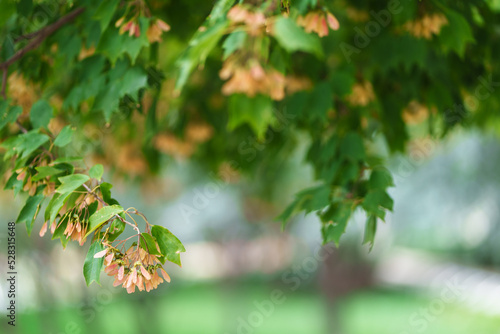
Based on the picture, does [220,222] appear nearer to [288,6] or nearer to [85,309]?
[85,309]

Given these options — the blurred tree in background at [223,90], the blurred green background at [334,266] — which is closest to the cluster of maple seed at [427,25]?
the blurred tree in background at [223,90]

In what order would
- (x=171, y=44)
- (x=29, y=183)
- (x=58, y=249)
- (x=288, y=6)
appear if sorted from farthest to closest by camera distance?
(x=58, y=249) < (x=171, y=44) < (x=29, y=183) < (x=288, y=6)

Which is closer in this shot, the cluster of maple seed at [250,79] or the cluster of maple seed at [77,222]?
the cluster of maple seed at [250,79]

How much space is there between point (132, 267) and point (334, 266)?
725cm

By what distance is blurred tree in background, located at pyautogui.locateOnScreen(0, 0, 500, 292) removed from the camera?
1.18 m

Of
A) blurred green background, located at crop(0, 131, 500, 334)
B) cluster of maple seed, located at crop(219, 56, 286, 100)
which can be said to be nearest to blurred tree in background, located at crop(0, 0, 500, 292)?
cluster of maple seed, located at crop(219, 56, 286, 100)

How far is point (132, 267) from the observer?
4.18ft

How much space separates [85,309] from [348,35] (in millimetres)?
3644

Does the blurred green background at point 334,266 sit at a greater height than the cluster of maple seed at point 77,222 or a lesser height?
lesser

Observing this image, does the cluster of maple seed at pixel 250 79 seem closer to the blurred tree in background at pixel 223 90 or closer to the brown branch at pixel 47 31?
the blurred tree in background at pixel 223 90

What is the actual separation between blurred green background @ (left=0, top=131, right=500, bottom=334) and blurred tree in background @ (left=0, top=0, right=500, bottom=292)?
3721 mm

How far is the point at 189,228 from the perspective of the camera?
41.7 ft

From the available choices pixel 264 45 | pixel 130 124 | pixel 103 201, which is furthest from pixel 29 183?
pixel 130 124

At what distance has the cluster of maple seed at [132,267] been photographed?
1.25 metres
